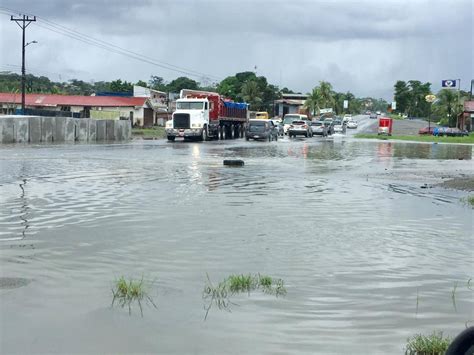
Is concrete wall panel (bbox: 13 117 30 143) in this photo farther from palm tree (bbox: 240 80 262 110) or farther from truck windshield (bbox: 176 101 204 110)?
palm tree (bbox: 240 80 262 110)

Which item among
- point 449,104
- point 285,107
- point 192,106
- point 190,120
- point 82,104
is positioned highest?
point 285,107

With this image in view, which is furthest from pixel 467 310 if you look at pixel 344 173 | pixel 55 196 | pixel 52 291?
pixel 344 173

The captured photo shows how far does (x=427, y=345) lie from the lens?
4.88m

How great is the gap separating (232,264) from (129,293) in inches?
68.4

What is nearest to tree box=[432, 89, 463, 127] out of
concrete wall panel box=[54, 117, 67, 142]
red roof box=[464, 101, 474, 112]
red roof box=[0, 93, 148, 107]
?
red roof box=[464, 101, 474, 112]

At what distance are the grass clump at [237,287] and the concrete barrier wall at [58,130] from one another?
35968 mm

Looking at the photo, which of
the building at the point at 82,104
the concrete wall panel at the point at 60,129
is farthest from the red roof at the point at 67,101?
the concrete wall panel at the point at 60,129

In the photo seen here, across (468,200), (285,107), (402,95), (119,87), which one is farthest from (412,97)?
(468,200)

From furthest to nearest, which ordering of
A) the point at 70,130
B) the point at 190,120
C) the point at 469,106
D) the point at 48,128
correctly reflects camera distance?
1. the point at 469,106
2. the point at 190,120
3. the point at 70,130
4. the point at 48,128

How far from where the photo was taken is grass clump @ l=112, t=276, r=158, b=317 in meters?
6.09

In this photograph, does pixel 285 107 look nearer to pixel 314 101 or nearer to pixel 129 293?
pixel 314 101

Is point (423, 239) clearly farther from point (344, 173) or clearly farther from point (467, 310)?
point (344, 173)

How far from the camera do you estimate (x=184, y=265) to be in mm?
7578

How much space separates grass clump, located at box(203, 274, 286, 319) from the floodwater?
0.11 meters
